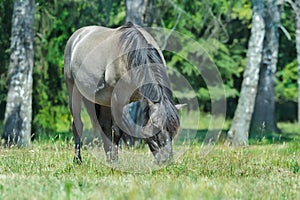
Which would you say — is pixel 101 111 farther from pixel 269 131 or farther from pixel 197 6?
pixel 269 131

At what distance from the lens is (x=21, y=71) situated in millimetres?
15625

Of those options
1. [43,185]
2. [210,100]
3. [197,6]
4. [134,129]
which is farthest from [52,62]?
[43,185]

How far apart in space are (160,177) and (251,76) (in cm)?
1095

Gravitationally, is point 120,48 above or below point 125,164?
above

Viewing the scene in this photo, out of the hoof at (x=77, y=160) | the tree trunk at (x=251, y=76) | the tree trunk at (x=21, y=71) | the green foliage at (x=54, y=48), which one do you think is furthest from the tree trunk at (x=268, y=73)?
the hoof at (x=77, y=160)

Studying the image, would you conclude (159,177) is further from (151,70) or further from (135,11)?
(135,11)

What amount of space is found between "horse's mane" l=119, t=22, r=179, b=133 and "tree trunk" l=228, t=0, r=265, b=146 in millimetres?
8640

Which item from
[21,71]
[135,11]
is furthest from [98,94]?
[21,71]

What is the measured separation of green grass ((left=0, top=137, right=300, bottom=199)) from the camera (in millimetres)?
5996

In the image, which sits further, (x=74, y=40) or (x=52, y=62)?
(x=52, y=62)

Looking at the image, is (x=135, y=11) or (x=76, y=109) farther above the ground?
(x=135, y=11)

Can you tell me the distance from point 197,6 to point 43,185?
16558 mm

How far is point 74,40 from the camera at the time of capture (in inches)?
429

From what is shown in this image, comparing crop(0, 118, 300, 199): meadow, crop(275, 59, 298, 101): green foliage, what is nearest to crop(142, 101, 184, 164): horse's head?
crop(0, 118, 300, 199): meadow
